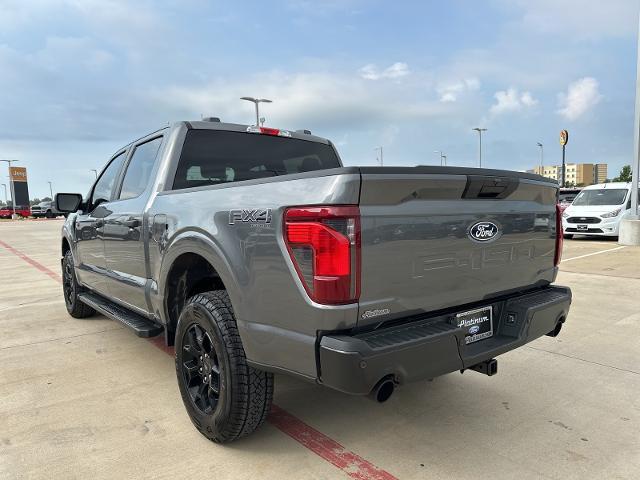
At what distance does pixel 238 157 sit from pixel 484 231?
2044 mm

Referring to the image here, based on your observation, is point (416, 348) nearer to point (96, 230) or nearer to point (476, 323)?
point (476, 323)

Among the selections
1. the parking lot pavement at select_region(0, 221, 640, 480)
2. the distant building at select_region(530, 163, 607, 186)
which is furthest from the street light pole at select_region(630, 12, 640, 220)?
the distant building at select_region(530, 163, 607, 186)

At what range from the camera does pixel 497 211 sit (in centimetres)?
267

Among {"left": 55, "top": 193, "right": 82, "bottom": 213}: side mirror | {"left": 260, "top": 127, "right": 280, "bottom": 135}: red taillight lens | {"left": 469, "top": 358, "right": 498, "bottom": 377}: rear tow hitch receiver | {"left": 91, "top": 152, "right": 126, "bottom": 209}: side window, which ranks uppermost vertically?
{"left": 260, "top": 127, "right": 280, "bottom": 135}: red taillight lens

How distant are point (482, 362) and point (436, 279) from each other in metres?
0.58

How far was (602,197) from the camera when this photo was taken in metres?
15.2

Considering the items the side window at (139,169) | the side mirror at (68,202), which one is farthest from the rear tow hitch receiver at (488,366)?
the side mirror at (68,202)

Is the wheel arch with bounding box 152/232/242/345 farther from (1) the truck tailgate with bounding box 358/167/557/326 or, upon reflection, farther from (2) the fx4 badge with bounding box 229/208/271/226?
(1) the truck tailgate with bounding box 358/167/557/326

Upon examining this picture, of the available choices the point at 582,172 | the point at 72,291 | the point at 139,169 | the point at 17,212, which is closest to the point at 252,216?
the point at 139,169

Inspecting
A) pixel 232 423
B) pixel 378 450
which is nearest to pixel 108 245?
pixel 232 423

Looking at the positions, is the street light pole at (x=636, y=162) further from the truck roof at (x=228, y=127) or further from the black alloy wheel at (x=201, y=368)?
the black alloy wheel at (x=201, y=368)

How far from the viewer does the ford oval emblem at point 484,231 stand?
2.54 m

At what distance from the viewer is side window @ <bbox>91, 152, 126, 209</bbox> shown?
4.61m

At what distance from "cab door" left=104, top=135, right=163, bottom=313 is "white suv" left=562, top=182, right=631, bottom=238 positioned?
1271 cm
